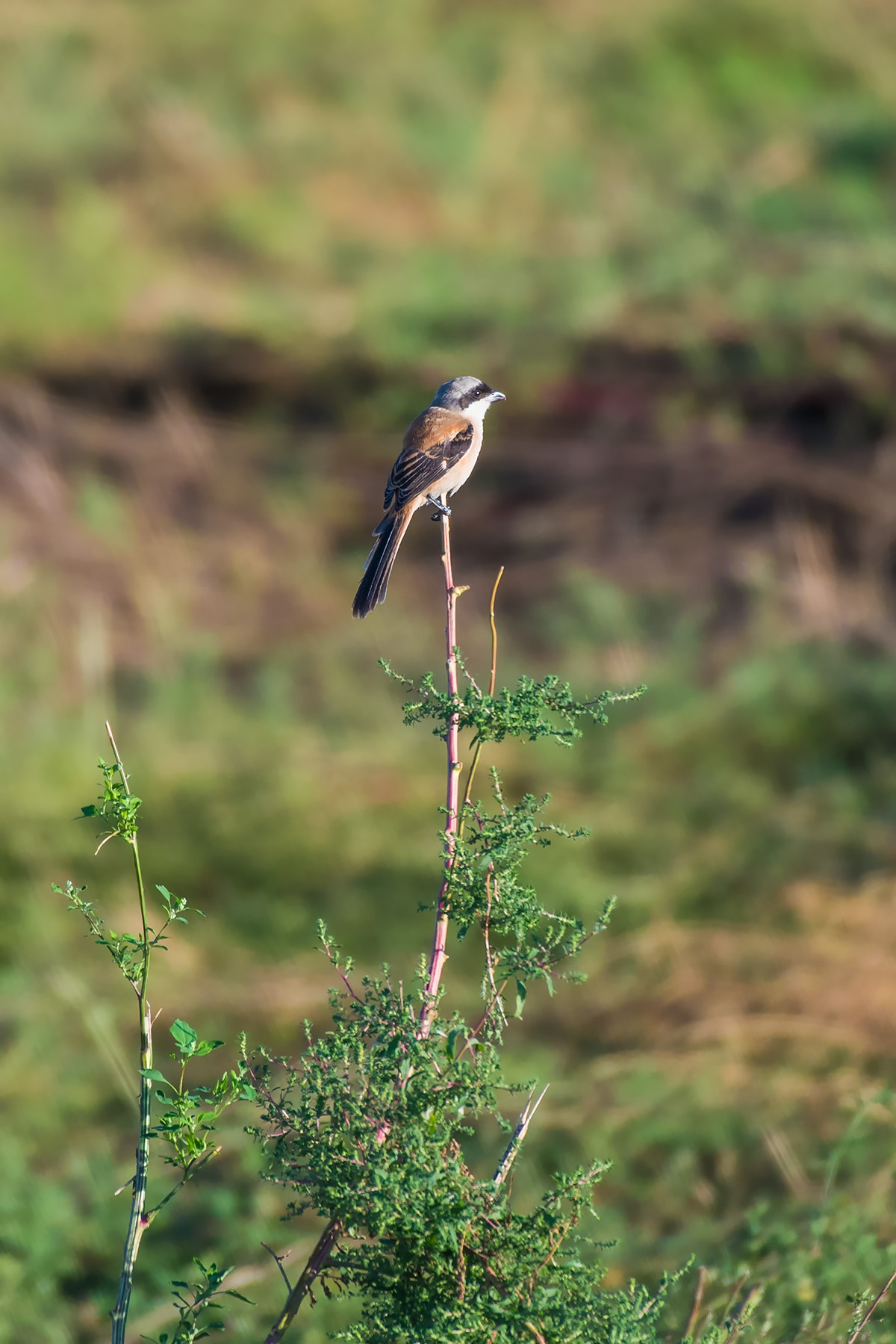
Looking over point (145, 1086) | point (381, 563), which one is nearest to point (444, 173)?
point (381, 563)

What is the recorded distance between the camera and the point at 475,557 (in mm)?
9180

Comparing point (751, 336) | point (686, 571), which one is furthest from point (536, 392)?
point (686, 571)

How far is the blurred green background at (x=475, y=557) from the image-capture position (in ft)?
14.8

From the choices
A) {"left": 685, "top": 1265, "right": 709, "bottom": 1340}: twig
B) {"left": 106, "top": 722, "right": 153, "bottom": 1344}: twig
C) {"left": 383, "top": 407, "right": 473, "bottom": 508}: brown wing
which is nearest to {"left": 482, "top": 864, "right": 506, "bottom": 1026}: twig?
{"left": 106, "top": 722, "right": 153, "bottom": 1344}: twig

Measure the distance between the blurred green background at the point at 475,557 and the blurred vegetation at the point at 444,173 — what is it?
0.05 meters

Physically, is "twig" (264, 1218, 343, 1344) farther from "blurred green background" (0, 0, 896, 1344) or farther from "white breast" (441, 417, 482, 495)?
"white breast" (441, 417, 482, 495)

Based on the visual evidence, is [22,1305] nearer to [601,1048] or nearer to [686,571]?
[601,1048]

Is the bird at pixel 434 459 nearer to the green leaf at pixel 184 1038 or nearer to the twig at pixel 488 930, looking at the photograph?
the twig at pixel 488 930

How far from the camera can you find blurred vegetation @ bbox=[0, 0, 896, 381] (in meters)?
10.2

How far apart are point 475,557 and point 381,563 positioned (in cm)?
614

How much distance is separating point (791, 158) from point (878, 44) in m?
3.38

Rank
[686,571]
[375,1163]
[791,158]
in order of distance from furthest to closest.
A: [791,158] < [686,571] < [375,1163]

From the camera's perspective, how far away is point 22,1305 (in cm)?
387

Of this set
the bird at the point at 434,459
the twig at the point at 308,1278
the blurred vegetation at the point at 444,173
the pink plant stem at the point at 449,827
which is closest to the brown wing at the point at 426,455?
the bird at the point at 434,459
